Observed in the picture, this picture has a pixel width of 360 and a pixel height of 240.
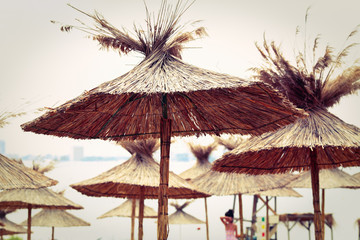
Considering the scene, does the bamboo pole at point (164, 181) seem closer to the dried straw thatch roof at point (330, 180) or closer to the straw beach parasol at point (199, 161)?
the dried straw thatch roof at point (330, 180)

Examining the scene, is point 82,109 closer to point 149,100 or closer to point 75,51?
point 149,100

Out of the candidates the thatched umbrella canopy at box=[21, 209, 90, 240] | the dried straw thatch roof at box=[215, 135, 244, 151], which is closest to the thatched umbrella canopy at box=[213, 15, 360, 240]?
the dried straw thatch roof at box=[215, 135, 244, 151]

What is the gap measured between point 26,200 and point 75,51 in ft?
26.3

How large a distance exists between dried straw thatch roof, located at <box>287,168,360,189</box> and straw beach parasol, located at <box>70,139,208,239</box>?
166 inches

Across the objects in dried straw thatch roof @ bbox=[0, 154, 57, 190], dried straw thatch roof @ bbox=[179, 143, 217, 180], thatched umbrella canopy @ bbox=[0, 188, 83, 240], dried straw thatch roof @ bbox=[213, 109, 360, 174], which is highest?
dried straw thatch roof @ bbox=[179, 143, 217, 180]

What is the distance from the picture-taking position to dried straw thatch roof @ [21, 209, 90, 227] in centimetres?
1345

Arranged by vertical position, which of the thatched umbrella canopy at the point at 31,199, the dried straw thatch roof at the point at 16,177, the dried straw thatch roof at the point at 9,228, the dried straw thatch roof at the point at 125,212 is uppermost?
the dried straw thatch roof at the point at 16,177

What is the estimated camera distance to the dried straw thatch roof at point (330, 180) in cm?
1207

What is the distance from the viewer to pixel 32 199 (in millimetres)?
9672

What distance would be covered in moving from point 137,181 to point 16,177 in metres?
2.56

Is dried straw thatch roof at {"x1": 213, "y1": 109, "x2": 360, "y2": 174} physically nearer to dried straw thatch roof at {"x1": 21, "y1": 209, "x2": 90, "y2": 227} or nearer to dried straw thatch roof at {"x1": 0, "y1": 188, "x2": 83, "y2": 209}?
dried straw thatch roof at {"x1": 0, "y1": 188, "x2": 83, "y2": 209}

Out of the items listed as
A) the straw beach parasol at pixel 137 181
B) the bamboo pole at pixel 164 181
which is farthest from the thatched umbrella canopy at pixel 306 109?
the straw beach parasol at pixel 137 181

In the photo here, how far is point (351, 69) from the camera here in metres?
6.00

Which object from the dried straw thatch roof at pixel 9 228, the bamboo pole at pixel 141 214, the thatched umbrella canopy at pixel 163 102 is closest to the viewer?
the thatched umbrella canopy at pixel 163 102
